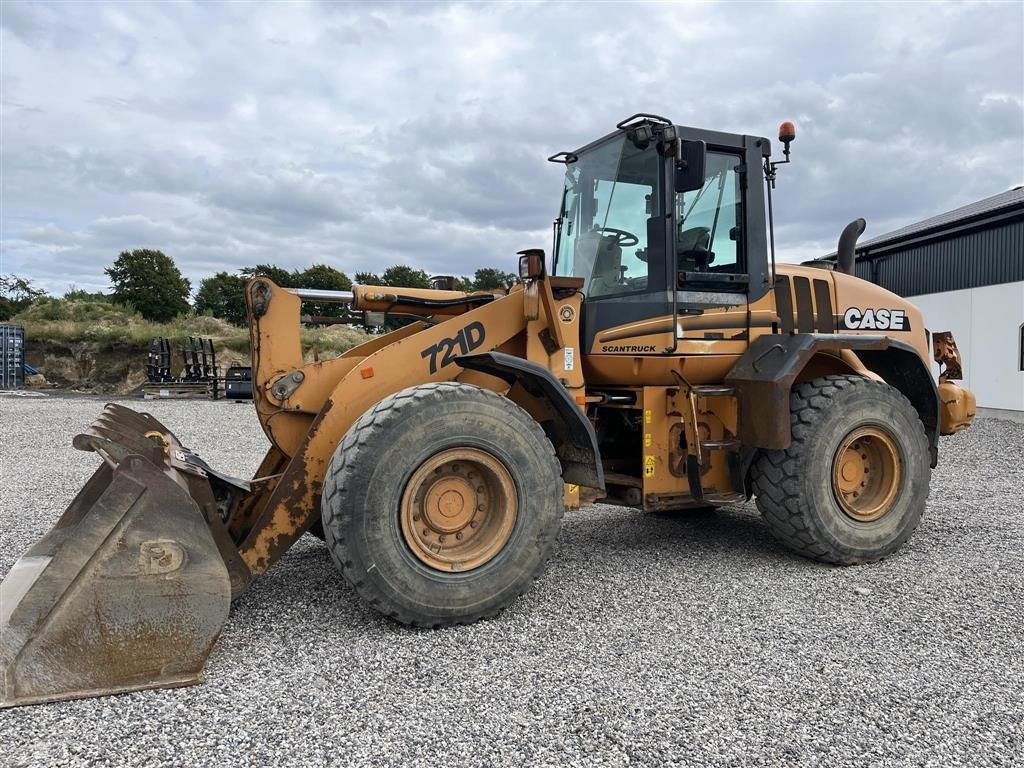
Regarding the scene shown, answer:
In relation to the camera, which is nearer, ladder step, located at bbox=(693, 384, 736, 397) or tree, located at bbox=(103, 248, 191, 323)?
ladder step, located at bbox=(693, 384, 736, 397)

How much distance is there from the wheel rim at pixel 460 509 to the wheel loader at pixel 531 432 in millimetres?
12

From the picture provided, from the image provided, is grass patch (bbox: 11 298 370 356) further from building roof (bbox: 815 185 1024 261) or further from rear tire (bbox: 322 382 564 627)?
rear tire (bbox: 322 382 564 627)

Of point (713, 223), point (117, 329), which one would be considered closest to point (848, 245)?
point (713, 223)

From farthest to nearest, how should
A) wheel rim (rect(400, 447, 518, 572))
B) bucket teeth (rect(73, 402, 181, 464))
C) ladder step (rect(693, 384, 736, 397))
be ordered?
ladder step (rect(693, 384, 736, 397))
wheel rim (rect(400, 447, 518, 572))
bucket teeth (rect(73, 402, 181, 464))

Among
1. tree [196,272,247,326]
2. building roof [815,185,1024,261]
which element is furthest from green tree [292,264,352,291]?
building roof [815,185,1024,261]

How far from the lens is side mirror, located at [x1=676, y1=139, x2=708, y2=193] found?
177 inches

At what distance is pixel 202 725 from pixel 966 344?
18350 millimetres

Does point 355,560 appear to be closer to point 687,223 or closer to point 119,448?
point 119,448

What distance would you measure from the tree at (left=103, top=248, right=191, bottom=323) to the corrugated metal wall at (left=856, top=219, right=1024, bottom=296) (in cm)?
4339

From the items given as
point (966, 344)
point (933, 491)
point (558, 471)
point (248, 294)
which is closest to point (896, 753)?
point (558, 471)

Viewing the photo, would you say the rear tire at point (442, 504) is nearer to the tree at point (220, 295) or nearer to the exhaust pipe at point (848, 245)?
the exhaust pipe at point (848, 245)

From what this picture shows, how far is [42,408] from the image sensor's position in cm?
1656

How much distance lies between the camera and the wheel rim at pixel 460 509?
3.77 meters

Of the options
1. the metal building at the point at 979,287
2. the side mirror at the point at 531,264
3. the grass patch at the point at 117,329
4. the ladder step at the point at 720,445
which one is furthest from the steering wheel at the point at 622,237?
the grass patch at the point at 117,329
